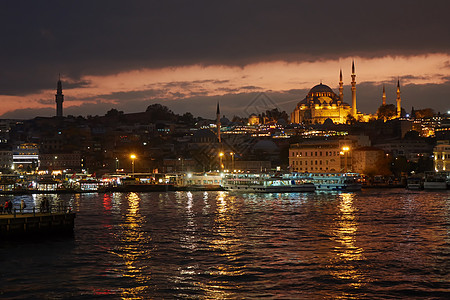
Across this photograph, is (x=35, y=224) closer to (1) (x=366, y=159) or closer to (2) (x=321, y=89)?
(1) (x=366, y=159)

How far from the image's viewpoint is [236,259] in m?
21.4

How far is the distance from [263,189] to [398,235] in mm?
36247

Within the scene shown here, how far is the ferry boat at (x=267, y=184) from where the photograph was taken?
6381 centimetres

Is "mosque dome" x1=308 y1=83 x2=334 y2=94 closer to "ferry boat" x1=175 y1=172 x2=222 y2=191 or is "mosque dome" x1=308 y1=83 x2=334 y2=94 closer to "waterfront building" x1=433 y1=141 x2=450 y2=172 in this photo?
"waterfront building" x1=433 y1=141 x2=450 y2=172

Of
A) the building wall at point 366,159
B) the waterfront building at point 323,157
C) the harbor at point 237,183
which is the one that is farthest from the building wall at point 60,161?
the building wall at point 366,159

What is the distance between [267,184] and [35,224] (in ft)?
132

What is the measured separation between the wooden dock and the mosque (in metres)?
124

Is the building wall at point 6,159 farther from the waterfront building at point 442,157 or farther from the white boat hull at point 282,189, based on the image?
the waterfront building at point 442,157

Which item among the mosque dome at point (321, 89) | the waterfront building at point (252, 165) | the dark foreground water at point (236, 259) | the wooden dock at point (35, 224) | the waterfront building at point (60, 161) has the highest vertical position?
the mosque dome at point (321, 89)

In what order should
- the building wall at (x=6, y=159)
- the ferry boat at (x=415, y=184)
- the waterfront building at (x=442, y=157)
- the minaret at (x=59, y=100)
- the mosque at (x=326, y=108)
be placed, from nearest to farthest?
1. the ferry boat at (x=415, y=184)
2. the waterfront building at (x=442, y=157)
3. the building wall at (x=6, y=159)
4. the mosque at (x=326, y=108)
5. the minaret at (x=59, y=100)

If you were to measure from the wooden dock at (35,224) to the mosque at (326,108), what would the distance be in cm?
12379

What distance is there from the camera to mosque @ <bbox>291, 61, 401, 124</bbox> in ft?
491

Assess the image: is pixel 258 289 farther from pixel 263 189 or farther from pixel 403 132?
pixel 403 132

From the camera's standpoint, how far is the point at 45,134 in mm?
136375
